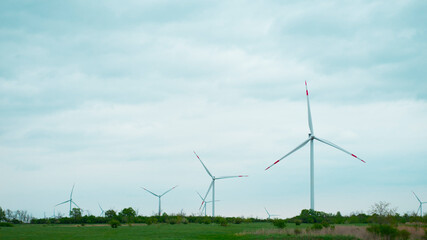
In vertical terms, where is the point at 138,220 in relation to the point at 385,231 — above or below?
below

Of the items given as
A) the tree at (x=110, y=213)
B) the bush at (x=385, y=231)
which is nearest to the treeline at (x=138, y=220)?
the tree at (x=110, y=213)

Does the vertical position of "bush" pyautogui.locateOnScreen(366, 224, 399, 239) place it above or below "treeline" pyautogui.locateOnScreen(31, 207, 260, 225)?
above

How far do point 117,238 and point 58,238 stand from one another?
8036 mm

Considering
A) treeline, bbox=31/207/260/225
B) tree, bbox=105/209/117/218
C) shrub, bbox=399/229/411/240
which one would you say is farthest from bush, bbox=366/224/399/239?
tree, bbox=105/209/117/218

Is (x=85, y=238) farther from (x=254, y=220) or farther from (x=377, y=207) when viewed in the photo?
(x=254, y=220)

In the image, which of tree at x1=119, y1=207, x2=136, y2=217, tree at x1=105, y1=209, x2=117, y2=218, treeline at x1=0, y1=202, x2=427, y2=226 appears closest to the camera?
treeline at x1=0, y1=202, x2=427, y2=226

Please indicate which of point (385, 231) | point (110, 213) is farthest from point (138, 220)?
point (385, 231)

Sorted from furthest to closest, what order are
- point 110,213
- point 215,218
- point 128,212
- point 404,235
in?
point 128,212 < point 110,213 < point 215,218 < point 404,235

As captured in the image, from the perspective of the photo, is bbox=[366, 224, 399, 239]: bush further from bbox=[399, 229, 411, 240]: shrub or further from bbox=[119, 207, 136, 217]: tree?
bbox=[119, 207, 136, 217]: tree

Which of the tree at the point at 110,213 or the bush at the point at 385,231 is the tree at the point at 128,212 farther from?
the bush at the point at 385,231

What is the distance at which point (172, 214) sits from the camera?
466 ft

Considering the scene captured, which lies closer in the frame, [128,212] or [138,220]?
[138,220]

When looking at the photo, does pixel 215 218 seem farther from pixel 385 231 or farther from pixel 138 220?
pixel 385 231

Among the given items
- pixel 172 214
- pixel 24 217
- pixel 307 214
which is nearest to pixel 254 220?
A: pixel 307 214
